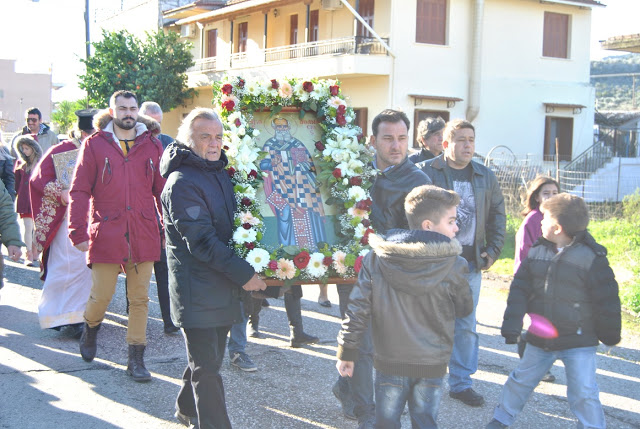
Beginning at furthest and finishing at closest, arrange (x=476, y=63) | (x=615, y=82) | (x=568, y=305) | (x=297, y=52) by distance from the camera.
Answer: (x=615, y=82) < (x=297, y=52) < (x=476, y=63) < (x=568, y=305)

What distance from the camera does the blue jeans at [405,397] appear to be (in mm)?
3820

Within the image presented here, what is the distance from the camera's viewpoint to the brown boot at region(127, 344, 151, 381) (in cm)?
563

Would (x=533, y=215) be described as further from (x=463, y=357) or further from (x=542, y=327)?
(x=542, y=327)

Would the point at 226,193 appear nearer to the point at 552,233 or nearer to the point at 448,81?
the point at 552,233

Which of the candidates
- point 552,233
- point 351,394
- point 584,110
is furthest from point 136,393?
point 584,110

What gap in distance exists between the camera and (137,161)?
5816mm

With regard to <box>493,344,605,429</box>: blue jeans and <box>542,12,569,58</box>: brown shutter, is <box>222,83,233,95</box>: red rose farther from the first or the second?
<box>542,12,569,58</box>: brown shutter

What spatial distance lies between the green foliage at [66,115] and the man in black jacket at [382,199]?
33.3 meters

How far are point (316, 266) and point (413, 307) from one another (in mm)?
1122

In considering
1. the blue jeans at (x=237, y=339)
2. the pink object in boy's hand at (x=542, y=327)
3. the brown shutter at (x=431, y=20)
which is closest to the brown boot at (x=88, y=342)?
the blue jeans at (x=237, y=339)

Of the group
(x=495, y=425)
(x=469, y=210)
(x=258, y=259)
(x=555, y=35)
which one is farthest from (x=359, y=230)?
(x=555, y=35)

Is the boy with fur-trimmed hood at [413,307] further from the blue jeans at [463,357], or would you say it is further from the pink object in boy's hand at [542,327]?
the blue jeans at [463,357]

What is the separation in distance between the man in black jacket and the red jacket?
68.1 inches

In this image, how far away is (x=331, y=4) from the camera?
27.7 metres
